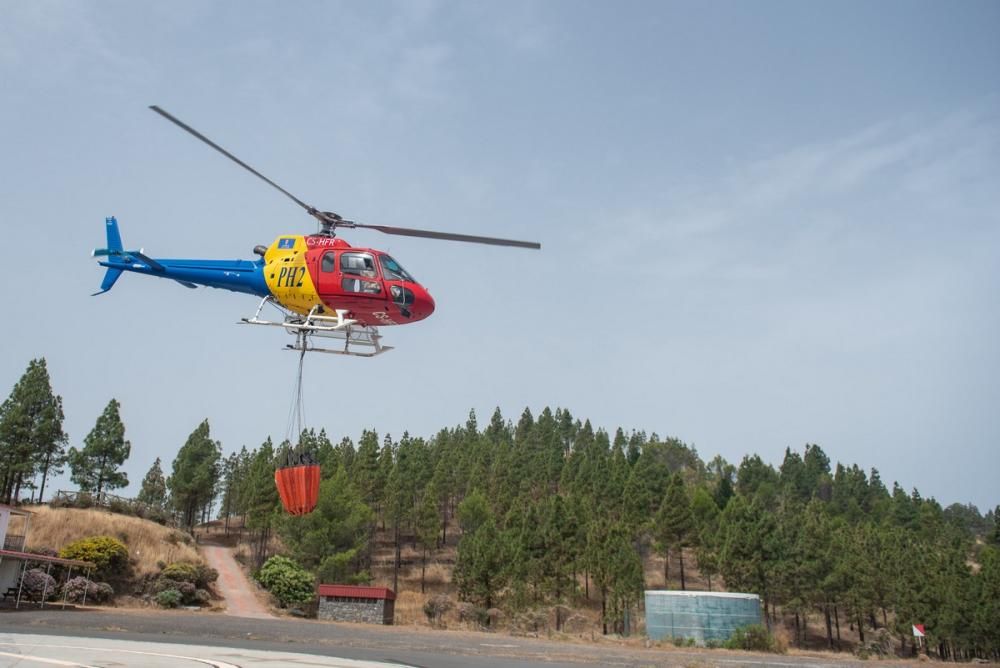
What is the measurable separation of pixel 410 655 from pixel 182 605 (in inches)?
1111

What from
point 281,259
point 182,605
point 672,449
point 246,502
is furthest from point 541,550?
point 672,449

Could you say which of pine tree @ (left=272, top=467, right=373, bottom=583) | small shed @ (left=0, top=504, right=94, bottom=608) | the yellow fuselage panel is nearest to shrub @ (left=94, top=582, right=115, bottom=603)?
small shed @ (left=0, top=504, right=94, bottom=608)

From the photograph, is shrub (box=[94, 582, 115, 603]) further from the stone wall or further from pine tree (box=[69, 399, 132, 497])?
pine tree (box=[69, 399, 132, 497])

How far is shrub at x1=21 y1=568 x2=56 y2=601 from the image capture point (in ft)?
124

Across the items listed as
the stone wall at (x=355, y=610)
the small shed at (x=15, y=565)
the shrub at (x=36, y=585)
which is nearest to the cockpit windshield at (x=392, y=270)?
the stone wall at (x=355, y=610)

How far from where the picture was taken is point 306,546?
5531 centimetres

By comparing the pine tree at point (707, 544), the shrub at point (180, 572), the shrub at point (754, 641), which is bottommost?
the shrub at point (754, 641)

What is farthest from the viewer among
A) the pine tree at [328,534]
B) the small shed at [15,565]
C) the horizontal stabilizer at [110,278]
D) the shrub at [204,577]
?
the pine tree at [328,534]

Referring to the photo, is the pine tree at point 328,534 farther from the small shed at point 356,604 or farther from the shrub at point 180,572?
the small shed at point 356,604

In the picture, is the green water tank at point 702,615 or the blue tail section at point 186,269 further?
the green water tank at point 702,615

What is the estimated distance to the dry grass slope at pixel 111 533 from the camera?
48.8 metres

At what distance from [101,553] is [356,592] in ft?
57.5

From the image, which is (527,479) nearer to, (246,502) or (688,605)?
(246,502)

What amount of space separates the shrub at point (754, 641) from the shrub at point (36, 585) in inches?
1422
